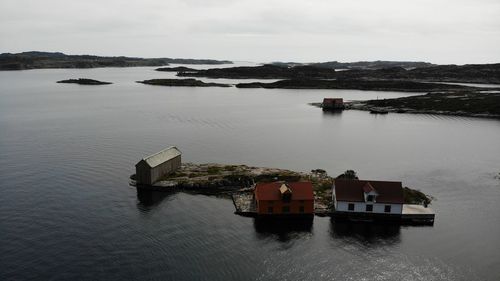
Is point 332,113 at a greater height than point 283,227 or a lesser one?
greater

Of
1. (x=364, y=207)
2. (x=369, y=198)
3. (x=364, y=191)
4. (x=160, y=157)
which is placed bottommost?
(x=364, y=207)

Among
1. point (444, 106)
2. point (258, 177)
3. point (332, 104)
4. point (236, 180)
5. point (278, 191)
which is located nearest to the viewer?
point (278, 191)

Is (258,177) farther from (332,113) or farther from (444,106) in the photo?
(444,106)

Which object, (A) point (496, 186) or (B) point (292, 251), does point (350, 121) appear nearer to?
(A) point (496, 186)

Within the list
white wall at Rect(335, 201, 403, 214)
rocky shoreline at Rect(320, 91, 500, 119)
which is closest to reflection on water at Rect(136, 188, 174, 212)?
white wall at Rect(335, 201, 403, 214)

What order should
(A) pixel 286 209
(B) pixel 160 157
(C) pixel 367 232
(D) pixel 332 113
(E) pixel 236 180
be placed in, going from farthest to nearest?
(D) pixel 332 113 → (B) pixel 160 157 → (E) pixel 236 180 → (A) pixel 286 209 → (C) pixel 367 232

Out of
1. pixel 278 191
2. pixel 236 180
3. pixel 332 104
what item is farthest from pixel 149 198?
pixel 332 104

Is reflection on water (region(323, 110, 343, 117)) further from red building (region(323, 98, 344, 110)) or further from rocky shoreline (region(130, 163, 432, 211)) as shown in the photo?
rocky shoreline (region(130, 163, 432, 211))

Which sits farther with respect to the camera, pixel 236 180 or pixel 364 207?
pixel 236 180
